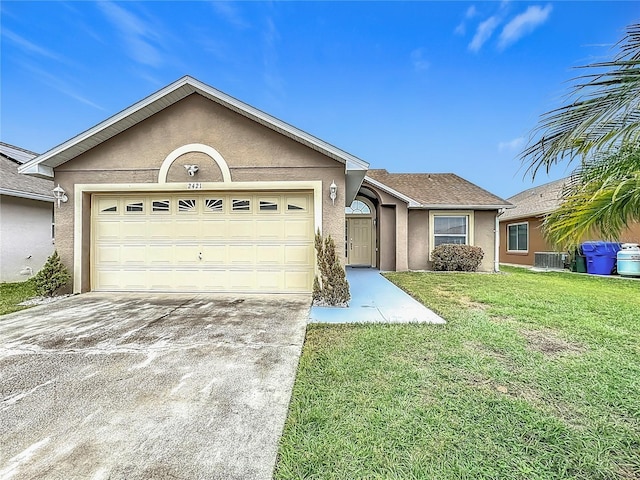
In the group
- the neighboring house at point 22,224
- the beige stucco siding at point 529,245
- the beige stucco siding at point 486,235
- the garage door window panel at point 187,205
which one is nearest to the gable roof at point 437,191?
the beige stucco siding at point 486,235

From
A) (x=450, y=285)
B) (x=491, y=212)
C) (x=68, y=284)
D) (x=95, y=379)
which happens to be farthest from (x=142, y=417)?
(x=491, y=212)

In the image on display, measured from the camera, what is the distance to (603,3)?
3.65 m

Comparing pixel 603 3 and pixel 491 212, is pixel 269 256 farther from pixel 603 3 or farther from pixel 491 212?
pixel 491 212

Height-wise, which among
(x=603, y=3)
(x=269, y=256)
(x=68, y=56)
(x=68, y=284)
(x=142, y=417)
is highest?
(x=68, y=56)

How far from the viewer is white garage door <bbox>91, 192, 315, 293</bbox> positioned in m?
8.45

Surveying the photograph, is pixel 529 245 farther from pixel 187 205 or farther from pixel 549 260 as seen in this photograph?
pixel 187 205

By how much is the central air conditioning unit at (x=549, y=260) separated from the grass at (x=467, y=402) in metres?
12.2

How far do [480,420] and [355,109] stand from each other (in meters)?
22.7

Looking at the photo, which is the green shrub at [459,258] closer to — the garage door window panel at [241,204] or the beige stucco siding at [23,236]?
the garage door window panel at [241,204]

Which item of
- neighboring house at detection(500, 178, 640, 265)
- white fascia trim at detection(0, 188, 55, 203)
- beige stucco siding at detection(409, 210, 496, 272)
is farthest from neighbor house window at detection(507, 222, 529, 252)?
white fascia trim at detection(0, 188, 55, 203)

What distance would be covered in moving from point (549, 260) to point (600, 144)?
17.2 m

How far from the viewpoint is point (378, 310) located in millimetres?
6840

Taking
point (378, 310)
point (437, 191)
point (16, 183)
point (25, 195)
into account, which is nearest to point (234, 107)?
point (378, 310)

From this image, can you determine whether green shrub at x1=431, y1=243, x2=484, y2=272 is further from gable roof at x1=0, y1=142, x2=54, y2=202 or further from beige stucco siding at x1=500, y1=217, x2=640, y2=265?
gable roof at x1=0, y1=142, x2=54, y2=202
